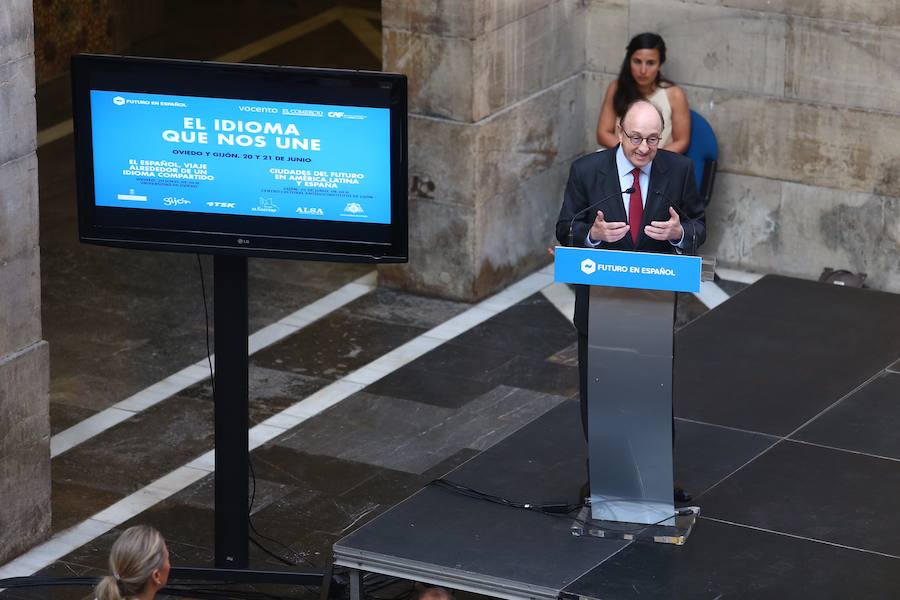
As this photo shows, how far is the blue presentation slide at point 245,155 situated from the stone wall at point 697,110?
4.05 metres

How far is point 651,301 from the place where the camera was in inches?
286

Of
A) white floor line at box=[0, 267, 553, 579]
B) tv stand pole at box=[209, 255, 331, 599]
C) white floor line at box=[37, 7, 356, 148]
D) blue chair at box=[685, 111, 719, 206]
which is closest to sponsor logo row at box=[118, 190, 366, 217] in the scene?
tv stand pole at box=[209, 255, 331, 599]

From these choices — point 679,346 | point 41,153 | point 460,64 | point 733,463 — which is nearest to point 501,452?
point 733,463

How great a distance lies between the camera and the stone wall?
38.8ft

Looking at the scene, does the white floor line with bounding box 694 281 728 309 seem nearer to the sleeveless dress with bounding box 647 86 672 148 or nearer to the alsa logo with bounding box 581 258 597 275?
the sleeveless dress with bounding box 647 86 672 148

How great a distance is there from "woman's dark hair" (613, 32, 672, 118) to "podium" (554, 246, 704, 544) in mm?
4891

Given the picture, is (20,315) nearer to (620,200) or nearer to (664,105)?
(620,200)

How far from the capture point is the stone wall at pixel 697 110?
465 inches

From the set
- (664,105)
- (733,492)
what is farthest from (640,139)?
(664,105)

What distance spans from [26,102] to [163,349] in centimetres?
308

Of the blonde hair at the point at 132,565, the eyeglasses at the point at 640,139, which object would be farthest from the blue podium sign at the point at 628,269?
the blonde hair at the point at 132,565

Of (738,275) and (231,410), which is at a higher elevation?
(231,410)

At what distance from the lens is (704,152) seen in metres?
12.4

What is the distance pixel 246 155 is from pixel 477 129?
165 inches
